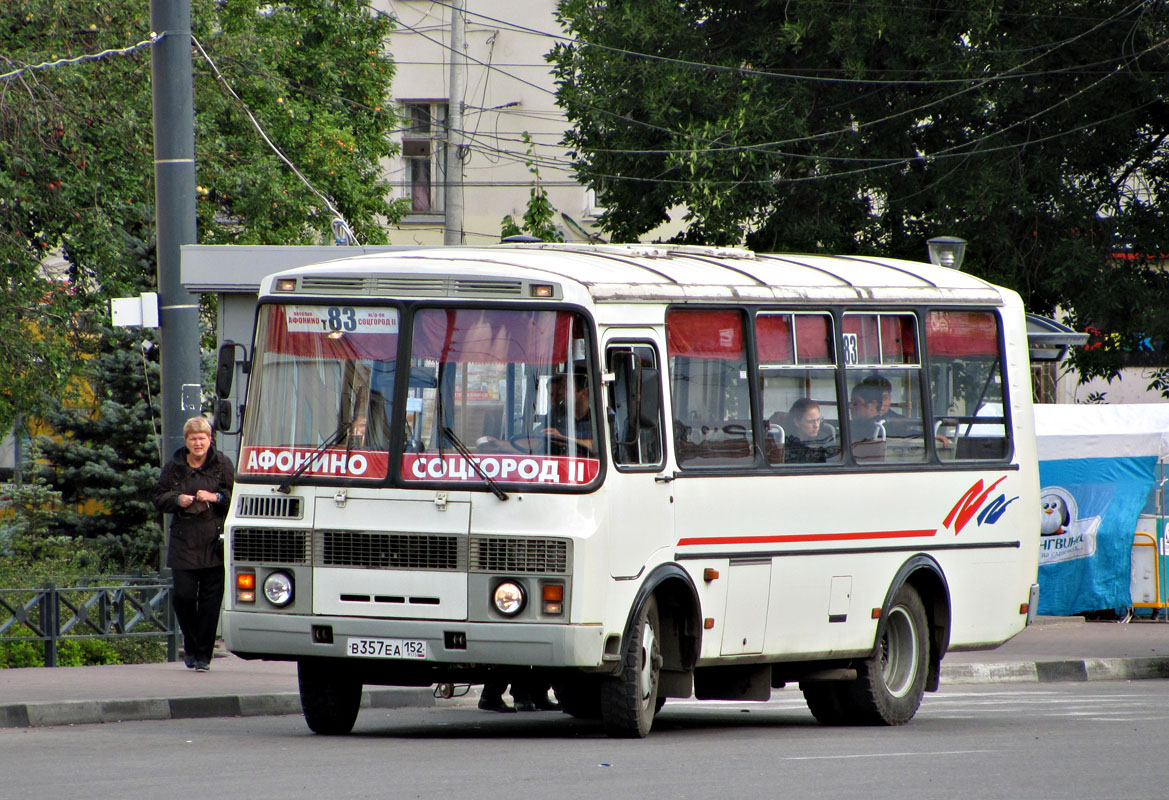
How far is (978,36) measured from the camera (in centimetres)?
2461

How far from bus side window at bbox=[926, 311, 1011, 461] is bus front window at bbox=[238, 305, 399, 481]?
13.4ft

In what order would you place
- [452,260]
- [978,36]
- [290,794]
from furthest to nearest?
[978,36] → [452,260] → [290,794]

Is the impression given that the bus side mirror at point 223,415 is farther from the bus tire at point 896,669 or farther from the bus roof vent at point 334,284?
the bus tire at point 896,669

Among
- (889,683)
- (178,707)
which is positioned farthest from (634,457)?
(178,707)

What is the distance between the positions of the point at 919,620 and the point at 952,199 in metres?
14.1

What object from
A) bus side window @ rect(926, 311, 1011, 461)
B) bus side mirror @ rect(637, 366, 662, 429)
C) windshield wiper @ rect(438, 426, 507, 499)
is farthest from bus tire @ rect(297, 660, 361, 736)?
bus side window @ rect(926, 311, 1011, 461)

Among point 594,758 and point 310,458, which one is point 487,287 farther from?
point 594,758

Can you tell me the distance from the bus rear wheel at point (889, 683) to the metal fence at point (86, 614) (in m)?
5.63

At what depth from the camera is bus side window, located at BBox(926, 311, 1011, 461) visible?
12.2 metres

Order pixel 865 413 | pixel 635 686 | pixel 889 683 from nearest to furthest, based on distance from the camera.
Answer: pixel 635 686, pixel 865 413, pixel 889 683

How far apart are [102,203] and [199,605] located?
18.6 feet

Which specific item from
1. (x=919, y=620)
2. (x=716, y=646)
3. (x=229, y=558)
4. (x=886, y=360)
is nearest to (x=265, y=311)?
(x=229, y=558)

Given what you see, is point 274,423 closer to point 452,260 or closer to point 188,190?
point 452,260

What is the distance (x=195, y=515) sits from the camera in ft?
44.5
